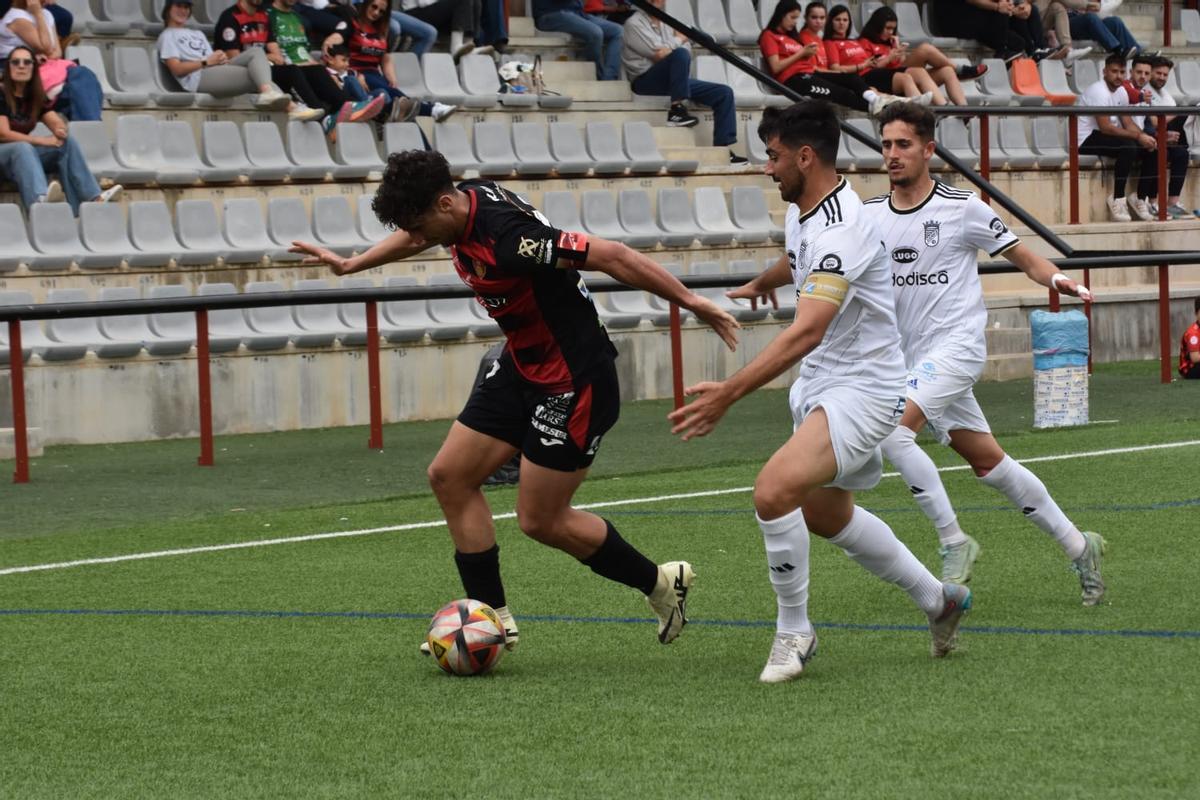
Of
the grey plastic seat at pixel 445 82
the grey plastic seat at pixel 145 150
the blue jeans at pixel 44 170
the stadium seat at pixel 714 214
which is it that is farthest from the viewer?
the grey plastic seat at pixel 445 82

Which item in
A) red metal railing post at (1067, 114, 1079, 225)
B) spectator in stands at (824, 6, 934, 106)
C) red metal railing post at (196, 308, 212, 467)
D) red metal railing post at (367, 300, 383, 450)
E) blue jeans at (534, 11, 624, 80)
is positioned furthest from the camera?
spectator in stands at (824, 6, 934, 106)

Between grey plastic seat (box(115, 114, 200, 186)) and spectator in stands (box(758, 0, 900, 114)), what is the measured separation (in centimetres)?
635

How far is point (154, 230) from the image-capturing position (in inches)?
598

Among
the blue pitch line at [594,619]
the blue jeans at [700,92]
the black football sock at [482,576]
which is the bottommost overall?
the blue pitch line at [594,619]

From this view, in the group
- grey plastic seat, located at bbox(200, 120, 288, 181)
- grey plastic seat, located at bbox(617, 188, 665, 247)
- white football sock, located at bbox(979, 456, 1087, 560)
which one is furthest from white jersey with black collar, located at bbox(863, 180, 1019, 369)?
grey plastic seat, located at bbox(617, 188, 665, 247)

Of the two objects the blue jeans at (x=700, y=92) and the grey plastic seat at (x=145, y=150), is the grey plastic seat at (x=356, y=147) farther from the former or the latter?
the blue jeans at (x=700, y=92)

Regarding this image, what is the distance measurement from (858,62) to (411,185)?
14.7m

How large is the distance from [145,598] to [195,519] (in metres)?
2.47

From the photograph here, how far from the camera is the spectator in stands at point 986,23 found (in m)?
22.8

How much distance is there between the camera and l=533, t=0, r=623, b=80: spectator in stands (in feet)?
64.2

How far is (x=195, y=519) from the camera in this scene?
1019 centimetres

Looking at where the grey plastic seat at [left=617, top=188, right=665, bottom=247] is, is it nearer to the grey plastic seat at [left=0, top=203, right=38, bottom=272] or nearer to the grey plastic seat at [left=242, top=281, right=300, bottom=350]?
the grey plastic seat at [left=242, top=281, right=300, bottom=350]

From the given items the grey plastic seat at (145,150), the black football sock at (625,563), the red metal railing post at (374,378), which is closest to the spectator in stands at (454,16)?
the grey plastic seat at (145,150)

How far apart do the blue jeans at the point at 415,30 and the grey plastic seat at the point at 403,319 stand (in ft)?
11.4
